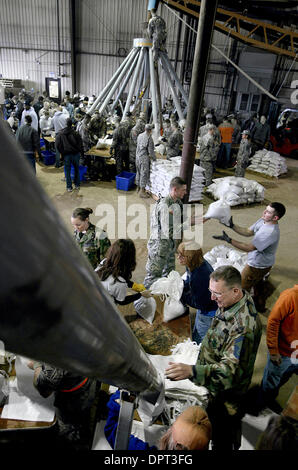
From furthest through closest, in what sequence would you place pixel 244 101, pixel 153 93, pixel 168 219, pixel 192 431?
pixel 244 101
pixel 153 93
pixel 168 219
pixel 192 431

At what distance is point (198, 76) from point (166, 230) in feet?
7.41

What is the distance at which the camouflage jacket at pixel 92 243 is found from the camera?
3.16 metres

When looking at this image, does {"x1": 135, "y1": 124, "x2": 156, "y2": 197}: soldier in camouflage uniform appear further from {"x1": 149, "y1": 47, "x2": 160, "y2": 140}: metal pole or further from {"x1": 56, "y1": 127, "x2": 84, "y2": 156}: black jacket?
{"x1": 149, "y1": 47, "x2": 160, "y2": 140}: metal pole

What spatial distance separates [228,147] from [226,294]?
9.31m

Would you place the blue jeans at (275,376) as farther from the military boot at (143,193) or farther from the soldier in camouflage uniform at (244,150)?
the soldier in camouflage uniform at (244,150)

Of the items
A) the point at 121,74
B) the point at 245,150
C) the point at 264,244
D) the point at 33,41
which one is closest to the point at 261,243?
the point at 264,244

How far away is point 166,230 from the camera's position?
3746 millimetres

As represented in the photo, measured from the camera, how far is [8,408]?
6.18ft

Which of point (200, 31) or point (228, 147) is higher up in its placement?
point (200, 31)

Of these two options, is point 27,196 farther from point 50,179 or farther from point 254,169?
point 254,169

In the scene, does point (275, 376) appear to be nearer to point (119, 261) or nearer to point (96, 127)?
point (119, 261)

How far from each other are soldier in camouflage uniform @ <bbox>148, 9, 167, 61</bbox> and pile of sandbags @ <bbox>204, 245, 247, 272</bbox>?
751cm
